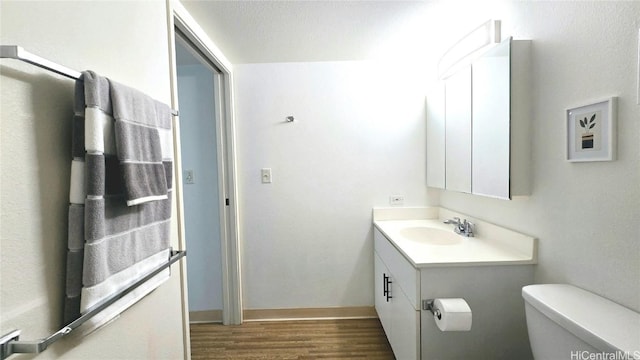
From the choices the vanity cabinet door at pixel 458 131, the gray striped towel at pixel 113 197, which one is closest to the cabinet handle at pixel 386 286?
the vanity cabinet door at pixel 458 131

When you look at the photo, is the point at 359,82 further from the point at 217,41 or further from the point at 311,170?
the point at 217,41

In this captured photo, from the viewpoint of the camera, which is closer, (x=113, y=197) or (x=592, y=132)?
(x=113, y=197)

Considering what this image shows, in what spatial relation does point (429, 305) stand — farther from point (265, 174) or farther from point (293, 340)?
point (265, 174)

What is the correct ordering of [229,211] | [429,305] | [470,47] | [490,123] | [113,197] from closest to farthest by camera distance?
1. [113,197]
2. [429,305]
3. [490,123]
4. [470,47]
5. [229,211]

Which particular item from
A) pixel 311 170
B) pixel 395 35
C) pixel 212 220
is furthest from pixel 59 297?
pixel 395 35

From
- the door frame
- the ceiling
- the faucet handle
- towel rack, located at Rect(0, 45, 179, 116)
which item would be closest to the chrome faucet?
the faucet handle

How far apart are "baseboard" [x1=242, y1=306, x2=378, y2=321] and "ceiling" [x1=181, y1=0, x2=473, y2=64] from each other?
2.07 m

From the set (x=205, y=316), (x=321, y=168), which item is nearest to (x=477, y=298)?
(x=321, y=168)

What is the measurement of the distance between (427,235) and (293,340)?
126 cm

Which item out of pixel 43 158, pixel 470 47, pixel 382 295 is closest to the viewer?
pixel 43 158

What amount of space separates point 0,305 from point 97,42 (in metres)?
0.74

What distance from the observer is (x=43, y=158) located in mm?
589

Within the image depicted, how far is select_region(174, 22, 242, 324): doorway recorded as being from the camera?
1938 millimetres

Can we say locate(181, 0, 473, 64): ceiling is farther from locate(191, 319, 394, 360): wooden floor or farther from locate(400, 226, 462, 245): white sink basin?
locate(191, 319, 394, 360): wooden floor
